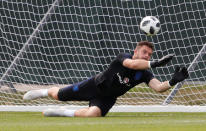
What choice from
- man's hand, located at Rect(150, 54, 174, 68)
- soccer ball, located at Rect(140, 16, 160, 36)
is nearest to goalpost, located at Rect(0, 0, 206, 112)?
soccer ball, located at Rect(140, 16, 160, 36)

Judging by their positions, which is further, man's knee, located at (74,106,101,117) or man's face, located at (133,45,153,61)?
man's knee, located at (74,106,101,117)

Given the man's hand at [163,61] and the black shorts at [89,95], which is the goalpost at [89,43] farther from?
the man's hand at [163,61]

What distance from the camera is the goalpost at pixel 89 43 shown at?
32.3 ft

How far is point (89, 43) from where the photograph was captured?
1030 centimetres

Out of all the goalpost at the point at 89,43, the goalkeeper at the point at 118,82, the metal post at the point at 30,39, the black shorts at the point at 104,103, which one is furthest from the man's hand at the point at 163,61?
the metal post at the point at 30,39

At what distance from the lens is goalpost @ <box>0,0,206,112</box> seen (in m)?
9.84

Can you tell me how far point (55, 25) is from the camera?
10.4 metres

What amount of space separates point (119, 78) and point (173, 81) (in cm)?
69

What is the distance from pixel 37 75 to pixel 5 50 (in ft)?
2.15

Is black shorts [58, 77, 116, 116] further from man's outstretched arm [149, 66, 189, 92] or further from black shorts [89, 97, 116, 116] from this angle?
man's outstretched arm [149, 66, 189, 92]

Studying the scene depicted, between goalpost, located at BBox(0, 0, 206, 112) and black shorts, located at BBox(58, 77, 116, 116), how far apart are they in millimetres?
1628

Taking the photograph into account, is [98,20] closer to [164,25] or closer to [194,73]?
[164,25]

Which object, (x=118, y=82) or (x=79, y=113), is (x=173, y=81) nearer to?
(x=118, y=82)

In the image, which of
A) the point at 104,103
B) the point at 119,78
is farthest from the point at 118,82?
the point at 104,103
